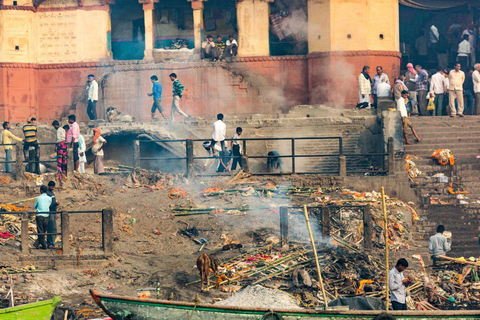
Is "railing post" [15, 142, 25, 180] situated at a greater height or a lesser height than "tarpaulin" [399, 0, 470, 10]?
lesser

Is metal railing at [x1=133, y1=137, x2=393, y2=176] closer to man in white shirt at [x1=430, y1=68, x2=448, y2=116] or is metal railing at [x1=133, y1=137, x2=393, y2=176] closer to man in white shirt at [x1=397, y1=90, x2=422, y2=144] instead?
man in white shirt at [x1=397, y1=90, x2=422, y2=144]

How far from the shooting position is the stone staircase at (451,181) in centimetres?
2102

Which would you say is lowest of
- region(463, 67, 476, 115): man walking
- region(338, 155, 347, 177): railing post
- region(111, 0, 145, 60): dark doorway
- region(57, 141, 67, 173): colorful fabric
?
region(338, 155, 347, 177): railing post

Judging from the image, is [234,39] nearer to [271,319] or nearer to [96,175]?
[96,175]

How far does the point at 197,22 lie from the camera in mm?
30031

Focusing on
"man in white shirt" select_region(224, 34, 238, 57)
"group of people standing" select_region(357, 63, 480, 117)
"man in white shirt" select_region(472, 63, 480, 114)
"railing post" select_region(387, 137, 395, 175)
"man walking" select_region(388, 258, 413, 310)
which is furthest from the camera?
"man in white shirt" select_region(224, 34, 238, 57)

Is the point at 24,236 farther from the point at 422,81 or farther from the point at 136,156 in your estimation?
the point at 422,81

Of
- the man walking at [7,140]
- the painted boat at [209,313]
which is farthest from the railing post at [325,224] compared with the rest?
the man walking at [7,140]

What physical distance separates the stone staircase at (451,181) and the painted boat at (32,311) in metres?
8.29

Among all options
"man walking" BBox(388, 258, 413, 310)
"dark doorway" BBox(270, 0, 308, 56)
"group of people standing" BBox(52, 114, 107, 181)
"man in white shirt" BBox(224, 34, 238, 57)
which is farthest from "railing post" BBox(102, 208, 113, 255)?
"dark doorway" BBox(270, 0, 308, 56)

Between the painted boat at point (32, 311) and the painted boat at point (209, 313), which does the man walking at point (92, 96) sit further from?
the painted boat at point (209, 313)

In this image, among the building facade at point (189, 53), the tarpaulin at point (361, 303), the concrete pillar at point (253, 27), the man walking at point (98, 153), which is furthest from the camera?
the concrete pillar at point (253, 27)

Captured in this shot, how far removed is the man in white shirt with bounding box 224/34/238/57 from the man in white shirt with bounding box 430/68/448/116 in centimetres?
656

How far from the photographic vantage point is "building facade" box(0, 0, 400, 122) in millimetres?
28812
